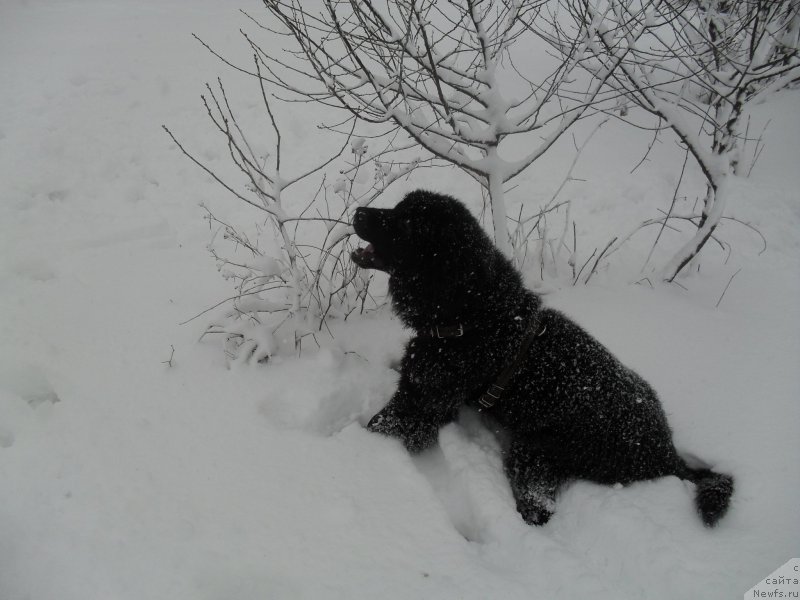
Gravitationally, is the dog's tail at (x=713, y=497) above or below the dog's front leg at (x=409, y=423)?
above

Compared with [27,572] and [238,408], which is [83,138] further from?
[27,572]

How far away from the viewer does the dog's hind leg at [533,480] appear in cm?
216

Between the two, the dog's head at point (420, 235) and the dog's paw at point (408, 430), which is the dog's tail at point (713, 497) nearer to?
the dog's paw at point (408, 430)

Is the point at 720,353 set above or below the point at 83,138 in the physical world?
above

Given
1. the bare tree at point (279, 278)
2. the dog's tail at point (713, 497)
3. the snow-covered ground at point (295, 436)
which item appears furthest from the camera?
the bare tree at point (279, 278)

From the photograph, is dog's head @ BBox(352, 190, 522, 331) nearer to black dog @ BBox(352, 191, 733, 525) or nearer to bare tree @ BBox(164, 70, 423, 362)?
black dog @ BBox(352, 191, 733, 525)

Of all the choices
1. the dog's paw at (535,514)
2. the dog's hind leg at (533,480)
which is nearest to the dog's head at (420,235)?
the dog's hind leg at (533,480)

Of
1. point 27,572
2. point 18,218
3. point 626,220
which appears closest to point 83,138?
point 18,218

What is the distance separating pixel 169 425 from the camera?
7.51ft

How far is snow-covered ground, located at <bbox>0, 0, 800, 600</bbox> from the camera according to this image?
5.90ft

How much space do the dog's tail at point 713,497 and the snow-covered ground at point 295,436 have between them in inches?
2.0

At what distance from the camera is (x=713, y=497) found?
200 cm

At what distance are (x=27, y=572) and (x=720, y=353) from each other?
146 inches

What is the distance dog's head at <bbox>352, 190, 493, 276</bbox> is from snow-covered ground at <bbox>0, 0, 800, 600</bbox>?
2.82ft
